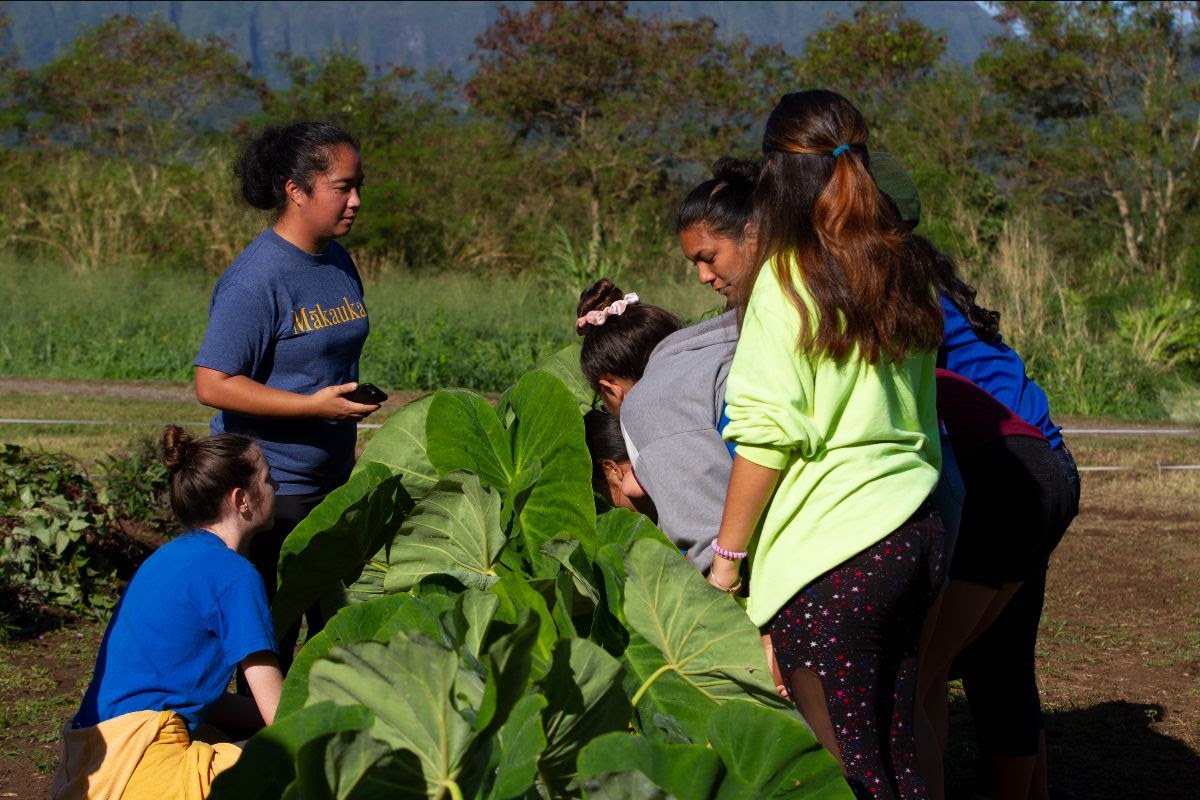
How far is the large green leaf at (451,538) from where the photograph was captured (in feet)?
7.03

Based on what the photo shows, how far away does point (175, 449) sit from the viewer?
2725 mm

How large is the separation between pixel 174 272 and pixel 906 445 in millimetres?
15045

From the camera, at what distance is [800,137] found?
7.25 ft

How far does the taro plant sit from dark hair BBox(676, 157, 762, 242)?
50 centimetres

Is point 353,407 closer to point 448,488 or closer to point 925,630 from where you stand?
point 448,488

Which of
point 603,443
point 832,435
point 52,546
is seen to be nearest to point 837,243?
point 832,435

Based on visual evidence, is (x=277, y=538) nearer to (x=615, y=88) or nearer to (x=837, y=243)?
(x=837, y=243)

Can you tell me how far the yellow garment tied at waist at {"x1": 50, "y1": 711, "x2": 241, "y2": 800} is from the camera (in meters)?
2.44

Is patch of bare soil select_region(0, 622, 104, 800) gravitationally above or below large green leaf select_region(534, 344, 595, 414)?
below

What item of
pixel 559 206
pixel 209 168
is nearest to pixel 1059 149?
pixel 559 206

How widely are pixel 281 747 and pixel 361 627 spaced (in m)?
0.38

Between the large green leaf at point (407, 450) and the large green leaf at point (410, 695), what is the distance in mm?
887

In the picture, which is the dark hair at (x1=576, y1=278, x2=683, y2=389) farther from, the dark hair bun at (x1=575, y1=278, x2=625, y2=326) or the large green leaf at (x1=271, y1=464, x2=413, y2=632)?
the large green leaf at (x1=271, y1=464, x2=413, y2=632)

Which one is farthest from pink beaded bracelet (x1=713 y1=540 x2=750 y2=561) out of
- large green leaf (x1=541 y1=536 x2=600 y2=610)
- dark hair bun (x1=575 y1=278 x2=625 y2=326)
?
dark hair bun (x1=575 y1=278 x2=625 y2=326)
